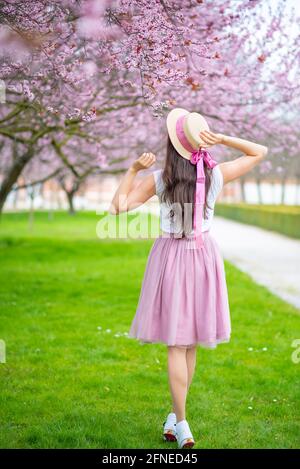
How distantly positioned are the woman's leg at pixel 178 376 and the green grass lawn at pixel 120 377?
285mm

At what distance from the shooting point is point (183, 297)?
4.20 metres

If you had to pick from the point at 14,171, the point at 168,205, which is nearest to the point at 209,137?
the point at 168,205

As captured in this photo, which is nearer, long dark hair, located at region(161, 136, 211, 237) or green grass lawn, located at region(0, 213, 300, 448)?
long dark hair, located at region(161, 136, 211, 237)

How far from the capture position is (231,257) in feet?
55.6

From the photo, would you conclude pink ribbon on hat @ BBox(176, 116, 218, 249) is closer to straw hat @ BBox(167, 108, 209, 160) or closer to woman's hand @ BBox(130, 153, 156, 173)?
straw hat @ BBox(167, 108, 209, 160)

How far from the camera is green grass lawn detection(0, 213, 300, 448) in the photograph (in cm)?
448

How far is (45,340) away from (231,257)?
10.0 meters

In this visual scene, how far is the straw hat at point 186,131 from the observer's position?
4066mm

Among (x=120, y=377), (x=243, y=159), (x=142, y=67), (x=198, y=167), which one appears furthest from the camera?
(x=120, y=377)

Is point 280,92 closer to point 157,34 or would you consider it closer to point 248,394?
point 157,34

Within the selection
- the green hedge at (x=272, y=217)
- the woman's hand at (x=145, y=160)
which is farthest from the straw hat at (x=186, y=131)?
the green hedge at (x=272, y=217)

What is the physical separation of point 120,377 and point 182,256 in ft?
6.92

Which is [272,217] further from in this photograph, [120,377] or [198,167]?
[198,167]

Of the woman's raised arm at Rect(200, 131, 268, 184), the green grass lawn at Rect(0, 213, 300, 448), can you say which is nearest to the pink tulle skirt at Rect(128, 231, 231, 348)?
the woman's raised arm at Rect(200, 131, 268, 184)
